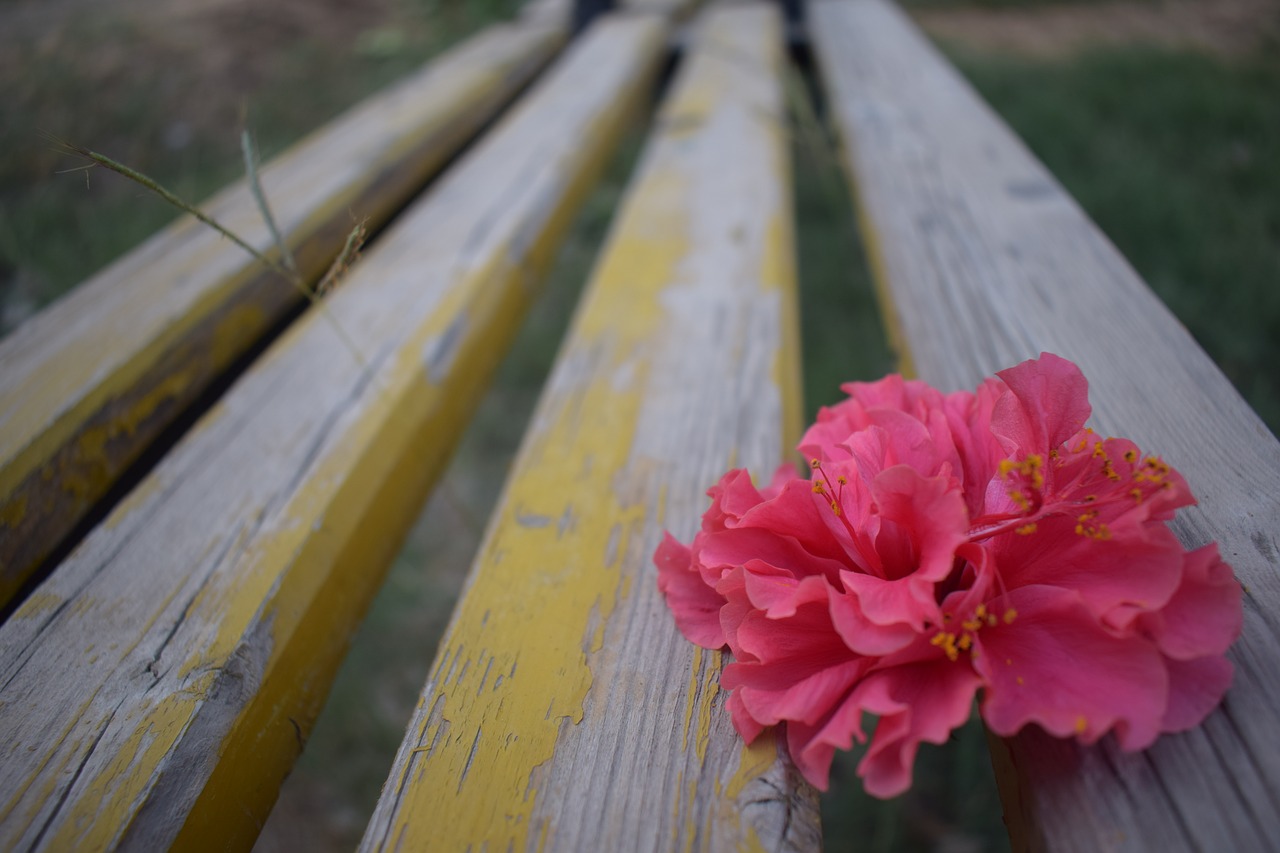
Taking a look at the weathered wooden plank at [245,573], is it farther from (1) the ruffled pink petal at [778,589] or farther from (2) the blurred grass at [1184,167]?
(2) the blurred grass at [1184,167]

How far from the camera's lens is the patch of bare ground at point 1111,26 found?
581 cm

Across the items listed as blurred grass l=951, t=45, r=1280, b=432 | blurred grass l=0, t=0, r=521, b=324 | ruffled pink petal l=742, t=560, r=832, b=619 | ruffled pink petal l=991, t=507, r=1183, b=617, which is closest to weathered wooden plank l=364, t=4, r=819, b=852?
ruffled pink petal l=742, t=560, r=832, b=619

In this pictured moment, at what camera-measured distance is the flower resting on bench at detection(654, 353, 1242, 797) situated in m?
0.58

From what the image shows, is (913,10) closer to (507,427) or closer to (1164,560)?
(507,427)

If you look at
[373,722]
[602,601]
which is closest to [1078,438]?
[602,601]

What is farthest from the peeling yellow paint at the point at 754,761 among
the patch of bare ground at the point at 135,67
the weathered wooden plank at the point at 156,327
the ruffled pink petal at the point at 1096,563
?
the patch of bare ground at the point at 135,67

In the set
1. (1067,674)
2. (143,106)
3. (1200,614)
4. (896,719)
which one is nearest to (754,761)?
(896,719)

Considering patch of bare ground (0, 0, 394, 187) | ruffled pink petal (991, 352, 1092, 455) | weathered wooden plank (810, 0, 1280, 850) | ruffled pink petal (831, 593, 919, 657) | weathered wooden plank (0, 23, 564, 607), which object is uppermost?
patch of bare ground (0, 0, 394, 187)

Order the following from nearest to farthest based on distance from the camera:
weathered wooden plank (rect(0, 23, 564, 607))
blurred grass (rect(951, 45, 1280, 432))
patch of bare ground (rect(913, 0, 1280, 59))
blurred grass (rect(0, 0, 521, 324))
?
weathered wooden plank (rect(0, 23, 564, 607)), blurred grass (rect(951, 45, 1280, 432)), blurred grass (rect(0, 0, 521, 324)), patch of bare ground (rect(913, 0, 1280, 59))

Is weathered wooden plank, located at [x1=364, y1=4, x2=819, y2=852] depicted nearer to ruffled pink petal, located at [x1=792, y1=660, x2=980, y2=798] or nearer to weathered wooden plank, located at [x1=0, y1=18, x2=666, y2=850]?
ruffled pink petal, located at [x1=792, y1=660, x2=980, y2=798]

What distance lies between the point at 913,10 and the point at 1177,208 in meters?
5.56

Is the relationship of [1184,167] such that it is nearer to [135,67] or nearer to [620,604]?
[620,604]

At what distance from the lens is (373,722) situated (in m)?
1.99

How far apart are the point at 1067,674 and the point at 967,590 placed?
0.10m
